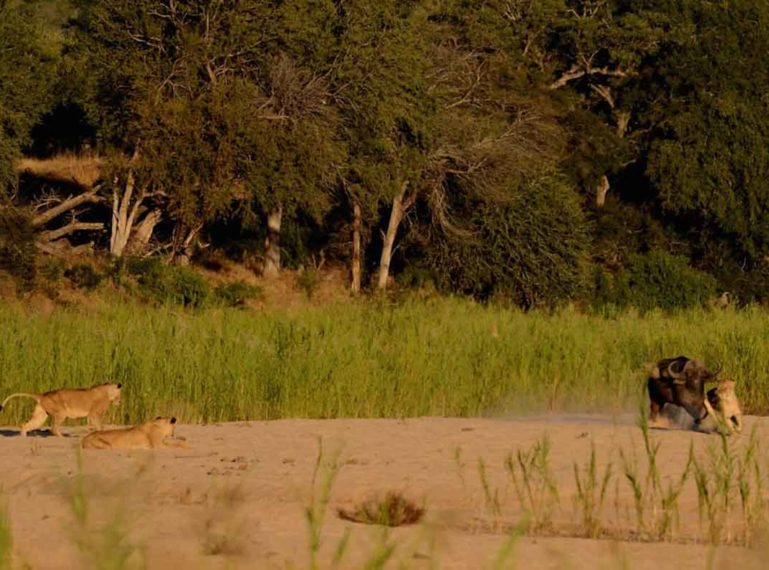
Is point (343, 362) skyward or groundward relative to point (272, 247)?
skyward

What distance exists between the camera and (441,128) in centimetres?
3316

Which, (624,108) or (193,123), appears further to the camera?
(624,108)

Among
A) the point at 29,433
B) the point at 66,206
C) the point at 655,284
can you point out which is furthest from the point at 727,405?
the point at 655,284

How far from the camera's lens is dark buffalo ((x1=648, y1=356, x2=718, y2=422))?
12.3 meters

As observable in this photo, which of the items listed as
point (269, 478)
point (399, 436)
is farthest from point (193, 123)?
point (269, 478)

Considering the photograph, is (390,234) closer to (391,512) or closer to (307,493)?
(307,493)

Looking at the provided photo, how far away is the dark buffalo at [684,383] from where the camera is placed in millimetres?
12305

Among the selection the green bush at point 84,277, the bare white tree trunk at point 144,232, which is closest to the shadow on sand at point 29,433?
the green bush at point 84,277

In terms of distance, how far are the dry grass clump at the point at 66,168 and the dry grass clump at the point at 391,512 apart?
2823 cm

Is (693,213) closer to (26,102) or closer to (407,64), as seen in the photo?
(407,64)

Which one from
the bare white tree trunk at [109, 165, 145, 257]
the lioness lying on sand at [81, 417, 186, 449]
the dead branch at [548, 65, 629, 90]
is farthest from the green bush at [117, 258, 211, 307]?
the lioness lying on sand at [81, 417, 186, 449]

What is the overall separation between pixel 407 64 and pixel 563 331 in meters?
14.2

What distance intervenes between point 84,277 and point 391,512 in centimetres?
2152

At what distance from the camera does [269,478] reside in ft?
31.3
